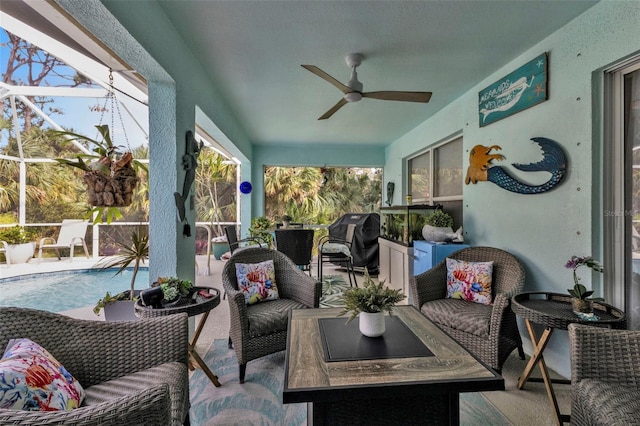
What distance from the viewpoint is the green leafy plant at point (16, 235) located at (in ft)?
15.5

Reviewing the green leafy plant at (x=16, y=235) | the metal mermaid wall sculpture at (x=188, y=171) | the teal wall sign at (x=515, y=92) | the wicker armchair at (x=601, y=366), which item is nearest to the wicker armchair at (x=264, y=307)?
the metal mermaid wall sculpture at (x=188, y=171)

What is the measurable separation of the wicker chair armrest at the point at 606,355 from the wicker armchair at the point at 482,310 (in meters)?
0.70

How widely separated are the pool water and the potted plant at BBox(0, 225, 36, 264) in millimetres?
494

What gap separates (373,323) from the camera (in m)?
1.51

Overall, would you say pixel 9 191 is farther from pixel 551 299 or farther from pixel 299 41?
pixel 551 299

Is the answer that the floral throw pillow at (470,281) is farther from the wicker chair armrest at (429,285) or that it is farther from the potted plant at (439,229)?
the potted plant at (439,229)

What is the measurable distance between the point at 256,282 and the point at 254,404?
0.87 metres

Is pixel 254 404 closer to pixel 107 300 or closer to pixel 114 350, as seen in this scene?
pixel 114 350

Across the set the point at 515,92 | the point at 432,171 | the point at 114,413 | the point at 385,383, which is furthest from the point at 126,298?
the point at 432,171

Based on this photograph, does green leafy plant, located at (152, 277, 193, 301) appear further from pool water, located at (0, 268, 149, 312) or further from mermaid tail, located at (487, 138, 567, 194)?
mermaid tail, located at (487, 138, 567, 194)

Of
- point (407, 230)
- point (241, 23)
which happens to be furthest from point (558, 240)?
Answer: point (241, 23)

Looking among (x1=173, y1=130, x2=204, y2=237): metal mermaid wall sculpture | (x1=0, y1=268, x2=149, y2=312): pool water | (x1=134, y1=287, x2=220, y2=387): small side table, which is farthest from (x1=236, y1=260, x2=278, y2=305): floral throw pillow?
(x1=0, y1=268, x2=149, y2=312): pool water

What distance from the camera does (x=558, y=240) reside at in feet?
7.41

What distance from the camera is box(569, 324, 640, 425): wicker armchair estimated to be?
123 centimetres
